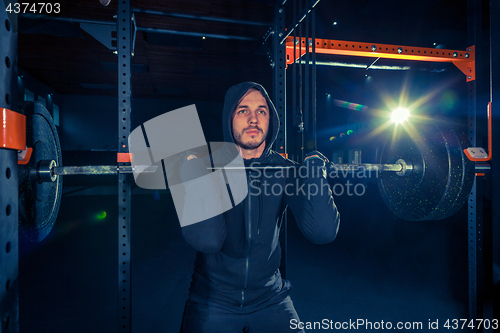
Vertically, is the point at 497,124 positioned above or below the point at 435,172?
above

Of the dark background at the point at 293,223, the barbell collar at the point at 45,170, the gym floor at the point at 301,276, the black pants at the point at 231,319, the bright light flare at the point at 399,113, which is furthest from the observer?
the bright light flare at the point at 399,113

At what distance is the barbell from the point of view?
3.78 ft

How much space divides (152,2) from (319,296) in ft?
12.6

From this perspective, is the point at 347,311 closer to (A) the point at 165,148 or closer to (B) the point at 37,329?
(B) the point at 37,329

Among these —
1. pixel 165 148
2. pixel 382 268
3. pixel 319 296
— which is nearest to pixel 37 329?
pixel 319 296

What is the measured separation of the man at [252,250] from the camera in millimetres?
1103

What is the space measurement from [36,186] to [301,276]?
2211 mm

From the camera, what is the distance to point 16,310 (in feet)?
2.01

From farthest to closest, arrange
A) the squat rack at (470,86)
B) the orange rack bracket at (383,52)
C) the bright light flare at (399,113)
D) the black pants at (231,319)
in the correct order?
1. the bright light flare at (399,113)
2. the orange rack bracket at (383,52)
3. the squat rack at (470,86)
4. the black pants at (231,319)

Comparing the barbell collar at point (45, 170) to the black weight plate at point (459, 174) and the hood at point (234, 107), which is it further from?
the black weight plate at point (459, 174)

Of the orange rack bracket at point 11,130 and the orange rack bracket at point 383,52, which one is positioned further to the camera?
the orange rack bracket at point 383,52

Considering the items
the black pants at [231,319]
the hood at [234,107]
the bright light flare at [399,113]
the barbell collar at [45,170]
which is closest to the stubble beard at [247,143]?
the hood at [234,107]

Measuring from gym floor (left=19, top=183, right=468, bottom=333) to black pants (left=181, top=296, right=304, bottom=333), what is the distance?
0.85 meters

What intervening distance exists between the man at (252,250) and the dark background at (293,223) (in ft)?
1.02
